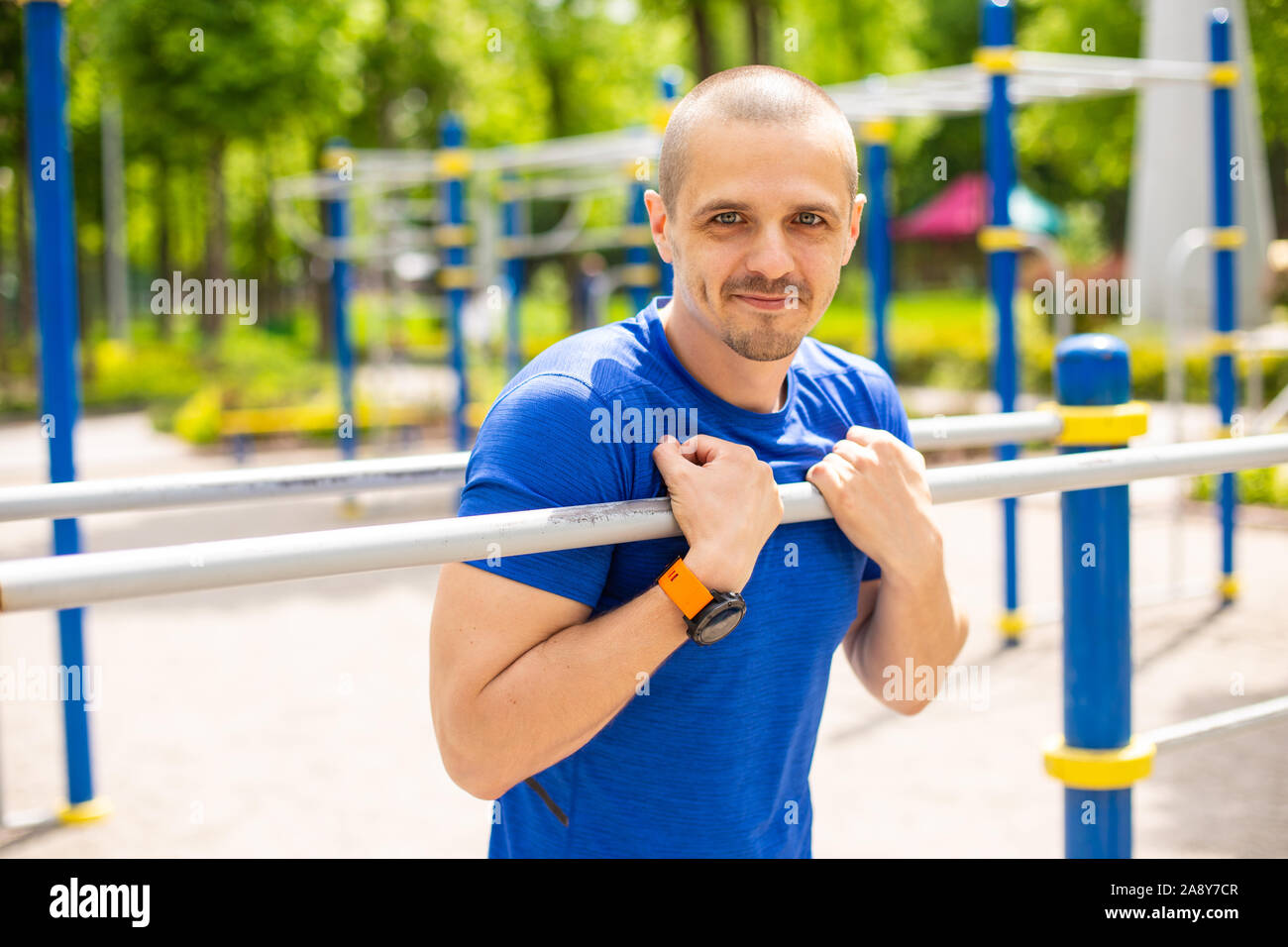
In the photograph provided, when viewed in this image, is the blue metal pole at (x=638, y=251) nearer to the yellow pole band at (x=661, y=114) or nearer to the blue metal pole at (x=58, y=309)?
the yellow pole band at (x=661, y=114)

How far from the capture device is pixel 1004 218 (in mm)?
5484

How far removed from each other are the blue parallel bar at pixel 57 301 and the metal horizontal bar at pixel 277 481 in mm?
2072

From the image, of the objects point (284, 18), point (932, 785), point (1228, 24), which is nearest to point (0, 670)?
point (932, 785)

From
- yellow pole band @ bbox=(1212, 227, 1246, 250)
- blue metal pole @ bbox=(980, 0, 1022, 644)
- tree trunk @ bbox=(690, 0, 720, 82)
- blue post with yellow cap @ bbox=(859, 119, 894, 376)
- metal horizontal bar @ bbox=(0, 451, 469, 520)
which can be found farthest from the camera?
tree trunk @ bbox=(690, 0, 720, 82)

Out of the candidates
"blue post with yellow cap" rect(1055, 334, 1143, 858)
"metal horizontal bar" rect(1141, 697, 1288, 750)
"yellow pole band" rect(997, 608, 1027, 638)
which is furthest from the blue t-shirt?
"yellow pole band" rect(997, 608, 1027, 638)

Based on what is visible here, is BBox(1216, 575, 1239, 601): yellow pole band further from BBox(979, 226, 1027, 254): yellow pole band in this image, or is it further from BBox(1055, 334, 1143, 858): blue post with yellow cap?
BBox(1055, 334, 1143, 858): blue post with yellow cap

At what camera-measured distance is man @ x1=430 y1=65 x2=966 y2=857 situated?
54.4 inches

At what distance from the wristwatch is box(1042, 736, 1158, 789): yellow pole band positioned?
802 millimetres

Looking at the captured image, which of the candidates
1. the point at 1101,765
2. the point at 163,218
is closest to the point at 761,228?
the point at 1101,765

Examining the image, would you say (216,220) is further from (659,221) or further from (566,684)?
(566,684)

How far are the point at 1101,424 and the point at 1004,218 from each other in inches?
151

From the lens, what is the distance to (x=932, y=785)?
3891 millimetres

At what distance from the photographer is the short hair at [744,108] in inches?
57.8
